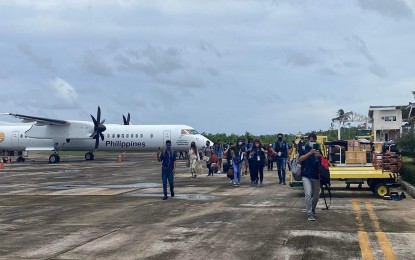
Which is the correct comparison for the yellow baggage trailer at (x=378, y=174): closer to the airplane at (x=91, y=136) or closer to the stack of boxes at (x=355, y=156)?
the stack of boxes at (x=355, y=156)

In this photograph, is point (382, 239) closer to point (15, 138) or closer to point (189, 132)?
point (189, 132)

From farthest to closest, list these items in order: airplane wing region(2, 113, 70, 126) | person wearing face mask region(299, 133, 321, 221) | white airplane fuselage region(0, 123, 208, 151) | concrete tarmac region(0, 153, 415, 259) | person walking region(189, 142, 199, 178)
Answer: white airplane fuselage region(0, 123, 208, 151) → airplane wing region(2, 113, 70, 126) → person walking region(189, 142, 199, 178) → person wearing face mask region(299, 133, 321, 221) → concrete tarmac region(0, 153, 415, 259)

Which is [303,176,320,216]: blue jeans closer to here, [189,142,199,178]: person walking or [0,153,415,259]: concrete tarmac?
[0,153,415,259]: concrete tarmac

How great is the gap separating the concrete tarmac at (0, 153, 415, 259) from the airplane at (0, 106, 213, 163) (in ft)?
92.7

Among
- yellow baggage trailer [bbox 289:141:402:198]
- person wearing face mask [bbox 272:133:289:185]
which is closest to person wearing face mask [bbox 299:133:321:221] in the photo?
yellow baggage trailer [bbox 289:141:402:198]

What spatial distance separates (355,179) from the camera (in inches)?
574

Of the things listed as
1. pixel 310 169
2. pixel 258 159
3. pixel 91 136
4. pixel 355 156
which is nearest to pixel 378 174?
pixel 310 169

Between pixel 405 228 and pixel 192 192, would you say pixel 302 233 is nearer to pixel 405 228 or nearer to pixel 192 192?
pixel 405 228

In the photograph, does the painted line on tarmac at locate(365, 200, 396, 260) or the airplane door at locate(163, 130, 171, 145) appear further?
the airplane door at locate(163, 130, 171, 145)

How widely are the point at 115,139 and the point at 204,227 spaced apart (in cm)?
3690

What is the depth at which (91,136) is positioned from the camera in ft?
148

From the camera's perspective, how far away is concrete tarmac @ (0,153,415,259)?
7.68 metres

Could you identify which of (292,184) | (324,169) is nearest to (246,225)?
(324,169)

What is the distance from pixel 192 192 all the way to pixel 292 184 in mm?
3614
